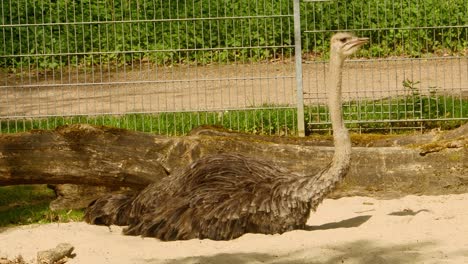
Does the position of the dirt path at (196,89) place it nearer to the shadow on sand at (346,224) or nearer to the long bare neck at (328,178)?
the shadow on sand at (346,224)

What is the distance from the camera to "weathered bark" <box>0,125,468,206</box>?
373 inches

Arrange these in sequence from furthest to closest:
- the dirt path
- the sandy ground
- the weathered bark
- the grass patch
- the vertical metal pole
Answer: the dirt path < the grass patch < the vertical metal pole < the weathered bark < the sandy ground

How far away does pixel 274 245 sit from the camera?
7.69 metres

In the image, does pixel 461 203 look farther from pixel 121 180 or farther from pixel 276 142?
pixel 121 180

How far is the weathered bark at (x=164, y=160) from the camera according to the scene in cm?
947

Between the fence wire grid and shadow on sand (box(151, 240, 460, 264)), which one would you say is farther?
the fence wire grid

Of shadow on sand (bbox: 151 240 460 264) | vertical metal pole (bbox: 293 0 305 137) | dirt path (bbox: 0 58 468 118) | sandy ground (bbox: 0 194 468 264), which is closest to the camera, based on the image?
shadow on sand (bbox: 151 240 460 264)

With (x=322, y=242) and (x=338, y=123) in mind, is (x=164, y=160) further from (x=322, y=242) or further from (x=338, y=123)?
(x=322, y=242)

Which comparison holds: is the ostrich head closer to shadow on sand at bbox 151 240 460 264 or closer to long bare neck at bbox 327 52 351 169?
long bare neck at bbox 327 52 351 169

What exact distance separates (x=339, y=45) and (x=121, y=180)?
235cm

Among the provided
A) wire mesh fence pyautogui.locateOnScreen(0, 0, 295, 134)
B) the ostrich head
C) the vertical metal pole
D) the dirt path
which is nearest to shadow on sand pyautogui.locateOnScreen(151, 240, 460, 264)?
the ostrich head

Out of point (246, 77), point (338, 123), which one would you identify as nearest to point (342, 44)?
point (338, 123)

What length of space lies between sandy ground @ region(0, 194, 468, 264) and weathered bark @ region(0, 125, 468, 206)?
0.32 meters

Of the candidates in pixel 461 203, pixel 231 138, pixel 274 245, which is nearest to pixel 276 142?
pixel 231 138
